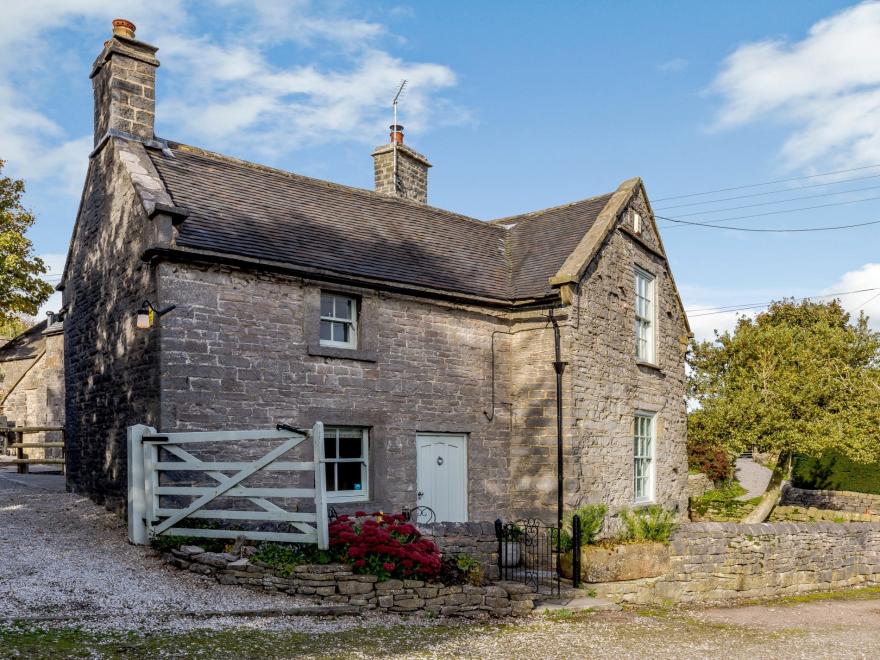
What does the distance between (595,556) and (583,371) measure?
4.30 meters

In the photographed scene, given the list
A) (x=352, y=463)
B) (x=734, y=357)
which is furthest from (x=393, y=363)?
(x=734, y=357)

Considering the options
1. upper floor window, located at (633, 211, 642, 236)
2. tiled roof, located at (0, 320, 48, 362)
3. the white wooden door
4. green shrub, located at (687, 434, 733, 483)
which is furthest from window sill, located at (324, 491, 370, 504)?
tiled roof, located at (0, 320, 48, 362)

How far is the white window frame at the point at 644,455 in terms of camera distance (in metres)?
17.6

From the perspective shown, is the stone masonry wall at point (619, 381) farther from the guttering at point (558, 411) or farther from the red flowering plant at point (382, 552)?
the red flowering plant at point (382, 552)

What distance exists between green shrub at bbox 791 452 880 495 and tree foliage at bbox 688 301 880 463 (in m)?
5.67

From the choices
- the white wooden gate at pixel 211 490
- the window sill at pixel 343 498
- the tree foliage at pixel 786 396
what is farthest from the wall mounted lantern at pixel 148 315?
the tree foliage at pixel 786 396

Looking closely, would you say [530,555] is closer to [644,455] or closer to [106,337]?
[644,455]

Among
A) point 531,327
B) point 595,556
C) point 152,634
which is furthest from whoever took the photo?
point 531,327

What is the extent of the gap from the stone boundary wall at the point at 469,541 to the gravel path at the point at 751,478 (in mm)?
21903

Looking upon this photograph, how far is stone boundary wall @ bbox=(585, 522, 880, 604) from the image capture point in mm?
12852

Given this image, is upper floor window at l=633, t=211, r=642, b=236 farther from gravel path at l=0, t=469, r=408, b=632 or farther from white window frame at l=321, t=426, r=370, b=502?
gravel path at l=0, t=469, r=408, b=632

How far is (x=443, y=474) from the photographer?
15.2 metres

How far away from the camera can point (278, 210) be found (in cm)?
1509

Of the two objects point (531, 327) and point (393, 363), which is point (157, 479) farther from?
point (531, 327)
